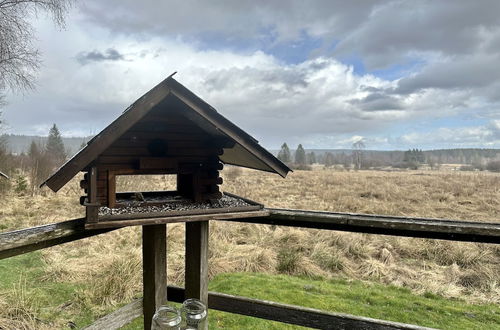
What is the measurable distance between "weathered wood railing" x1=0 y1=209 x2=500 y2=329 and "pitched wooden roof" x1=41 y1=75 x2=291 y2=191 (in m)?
0.60

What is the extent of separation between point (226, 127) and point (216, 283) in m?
4.18

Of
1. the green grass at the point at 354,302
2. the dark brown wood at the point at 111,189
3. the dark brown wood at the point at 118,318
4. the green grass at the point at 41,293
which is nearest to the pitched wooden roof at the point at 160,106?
the dark brown wood at the point at 111,189

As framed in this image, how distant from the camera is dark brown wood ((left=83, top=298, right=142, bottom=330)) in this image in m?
2.95

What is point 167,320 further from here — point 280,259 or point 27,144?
point 27,144

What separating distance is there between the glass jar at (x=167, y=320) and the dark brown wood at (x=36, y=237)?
913mm

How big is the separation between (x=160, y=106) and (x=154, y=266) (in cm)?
133

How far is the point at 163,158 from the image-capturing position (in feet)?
8.34

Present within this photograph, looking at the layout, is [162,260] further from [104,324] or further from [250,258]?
[250,258]

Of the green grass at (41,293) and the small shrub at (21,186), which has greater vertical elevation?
the small shrub at (21,186)

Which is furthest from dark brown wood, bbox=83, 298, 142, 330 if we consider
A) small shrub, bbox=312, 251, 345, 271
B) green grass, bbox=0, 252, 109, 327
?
small shrub, bbox=312, 251, 345, 271

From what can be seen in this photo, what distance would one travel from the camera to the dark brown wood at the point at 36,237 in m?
1.89

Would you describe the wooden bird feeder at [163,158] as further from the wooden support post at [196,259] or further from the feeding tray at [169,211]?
the wooden support post at [196,259]

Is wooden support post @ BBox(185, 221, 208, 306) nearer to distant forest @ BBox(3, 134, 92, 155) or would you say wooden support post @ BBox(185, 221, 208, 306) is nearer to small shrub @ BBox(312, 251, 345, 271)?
distant forest @ BBox(3, 134, 92, 155)

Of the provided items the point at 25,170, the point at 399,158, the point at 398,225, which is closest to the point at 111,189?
the point at 398,225
